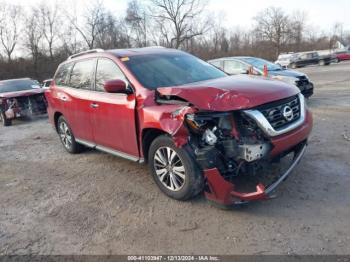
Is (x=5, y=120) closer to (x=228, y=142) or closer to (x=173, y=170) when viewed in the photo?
(x=173, y=170)

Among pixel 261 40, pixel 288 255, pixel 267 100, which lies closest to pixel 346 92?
pixel 267 100

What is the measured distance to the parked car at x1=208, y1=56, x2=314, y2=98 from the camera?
9.77 meters

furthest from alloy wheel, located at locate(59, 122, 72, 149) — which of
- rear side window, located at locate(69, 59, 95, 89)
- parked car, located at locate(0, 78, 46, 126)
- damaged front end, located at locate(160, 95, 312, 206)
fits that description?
parked car, located at locate(0, 78, 46, 126)

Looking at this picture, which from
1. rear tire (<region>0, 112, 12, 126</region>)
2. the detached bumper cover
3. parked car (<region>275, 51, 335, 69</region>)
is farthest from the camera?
parked car (<region>275, 51, 335, 69</region>)

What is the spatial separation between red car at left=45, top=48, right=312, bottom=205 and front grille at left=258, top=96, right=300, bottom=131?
11mm

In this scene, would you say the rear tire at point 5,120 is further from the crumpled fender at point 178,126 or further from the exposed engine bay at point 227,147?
the exposed engine bay at point 227,147

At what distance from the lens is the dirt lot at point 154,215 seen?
322 centimetres

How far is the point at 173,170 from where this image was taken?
4.00m

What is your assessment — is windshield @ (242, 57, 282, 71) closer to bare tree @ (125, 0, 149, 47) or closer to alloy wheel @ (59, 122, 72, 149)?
alloy wheel @ (59, 122, 72, 149)

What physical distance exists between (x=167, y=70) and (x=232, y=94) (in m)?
1.47

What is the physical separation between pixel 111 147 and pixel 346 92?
31.4 feet

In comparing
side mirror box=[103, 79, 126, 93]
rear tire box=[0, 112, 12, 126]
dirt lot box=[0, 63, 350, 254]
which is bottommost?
dirt lot box=[0, 63, 350, 254]

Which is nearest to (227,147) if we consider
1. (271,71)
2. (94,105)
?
(94,105)

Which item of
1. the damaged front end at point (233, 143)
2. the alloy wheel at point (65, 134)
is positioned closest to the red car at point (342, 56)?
the alloy wheel at point (65, 134)
